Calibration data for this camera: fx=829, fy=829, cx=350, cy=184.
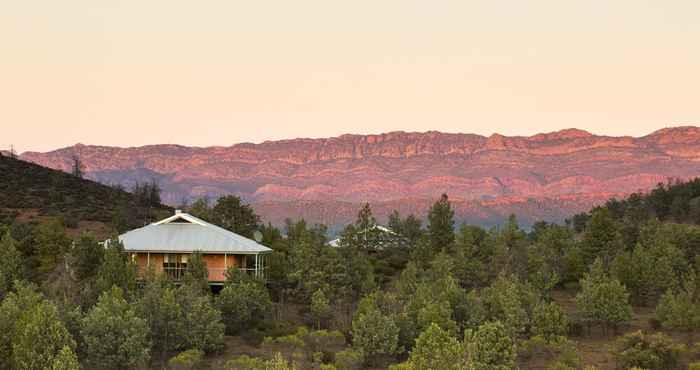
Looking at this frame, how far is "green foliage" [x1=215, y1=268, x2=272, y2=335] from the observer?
129 ft

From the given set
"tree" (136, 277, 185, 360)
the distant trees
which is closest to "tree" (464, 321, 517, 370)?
"tree" (136, 277, 185, 360)

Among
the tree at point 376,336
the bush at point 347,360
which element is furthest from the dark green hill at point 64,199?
the bush at point 347,360

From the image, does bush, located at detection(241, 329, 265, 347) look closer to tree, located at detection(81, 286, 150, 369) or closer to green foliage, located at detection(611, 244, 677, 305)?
tree, located at detection(81, 286, 150, 369)

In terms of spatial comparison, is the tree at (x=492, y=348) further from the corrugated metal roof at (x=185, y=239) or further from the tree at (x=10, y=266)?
the tree at (x=10, y=266)

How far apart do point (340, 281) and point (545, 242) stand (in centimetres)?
1887

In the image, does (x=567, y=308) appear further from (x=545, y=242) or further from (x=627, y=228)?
(x=627, y=228)

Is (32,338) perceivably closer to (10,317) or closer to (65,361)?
(65,361)

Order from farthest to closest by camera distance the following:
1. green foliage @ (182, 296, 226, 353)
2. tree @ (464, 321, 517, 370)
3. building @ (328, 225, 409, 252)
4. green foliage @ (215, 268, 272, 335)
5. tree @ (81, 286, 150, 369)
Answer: building @ (328, 225, 409, 252), green foliage @ (215, 268, 272, 335), green foliage @ (182, 296, 226, 353), tree @ (81, 286, 150, 369), tree @ (464, 321, 517, 370)

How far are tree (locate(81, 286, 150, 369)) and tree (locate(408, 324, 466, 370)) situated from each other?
10610 mm

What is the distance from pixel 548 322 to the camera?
123 feet

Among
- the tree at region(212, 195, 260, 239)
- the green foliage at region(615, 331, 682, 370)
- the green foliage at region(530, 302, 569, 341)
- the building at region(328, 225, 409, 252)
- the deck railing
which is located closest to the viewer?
the green foliage at region(615, 331, 682, 370)

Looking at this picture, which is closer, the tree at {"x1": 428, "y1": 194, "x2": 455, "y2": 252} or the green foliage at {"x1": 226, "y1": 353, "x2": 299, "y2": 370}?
the green foliage at {"x1": 226, "y1": 353, "x2": 299, "y2": 370}

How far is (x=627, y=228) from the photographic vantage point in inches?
2434

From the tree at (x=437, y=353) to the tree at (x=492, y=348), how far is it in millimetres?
936
